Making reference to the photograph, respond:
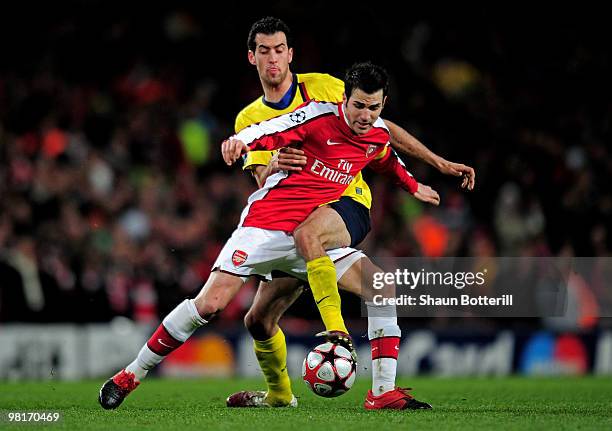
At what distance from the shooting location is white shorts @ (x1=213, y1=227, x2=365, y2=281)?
269 inches

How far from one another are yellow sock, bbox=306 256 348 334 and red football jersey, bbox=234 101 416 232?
0.45 metres

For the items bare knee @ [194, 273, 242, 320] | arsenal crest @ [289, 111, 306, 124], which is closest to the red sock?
bare knee @ [194, 273, 242, 320]

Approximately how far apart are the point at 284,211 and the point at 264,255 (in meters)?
0.32

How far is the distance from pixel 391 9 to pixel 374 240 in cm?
479

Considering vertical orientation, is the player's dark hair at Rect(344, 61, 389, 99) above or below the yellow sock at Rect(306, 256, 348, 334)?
above

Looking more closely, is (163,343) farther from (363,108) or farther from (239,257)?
(363,108)

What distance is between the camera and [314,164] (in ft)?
22.8

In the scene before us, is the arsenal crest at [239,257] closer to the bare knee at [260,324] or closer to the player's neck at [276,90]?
the bare knee at [260,324]

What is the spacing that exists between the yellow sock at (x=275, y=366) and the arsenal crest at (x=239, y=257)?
71 cm

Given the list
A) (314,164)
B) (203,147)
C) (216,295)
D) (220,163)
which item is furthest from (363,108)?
(203,147)

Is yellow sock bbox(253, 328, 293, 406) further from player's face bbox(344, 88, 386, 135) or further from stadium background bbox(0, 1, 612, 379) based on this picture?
stadium background bbox(0, 1, 612, 379)

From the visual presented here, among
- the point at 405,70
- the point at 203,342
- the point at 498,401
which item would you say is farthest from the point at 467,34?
the point at 498,401

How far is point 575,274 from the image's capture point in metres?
12.1

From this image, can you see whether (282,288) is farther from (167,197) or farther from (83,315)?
(167,197)
